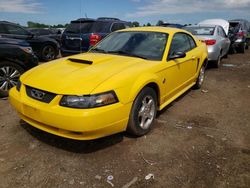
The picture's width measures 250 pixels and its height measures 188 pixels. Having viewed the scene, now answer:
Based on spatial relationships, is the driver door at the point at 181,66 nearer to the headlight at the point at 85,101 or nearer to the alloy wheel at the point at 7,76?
the headlight at the point at 85,101

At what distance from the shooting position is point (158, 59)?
155 inches

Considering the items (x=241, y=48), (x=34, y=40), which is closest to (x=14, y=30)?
(x=34, y=40)

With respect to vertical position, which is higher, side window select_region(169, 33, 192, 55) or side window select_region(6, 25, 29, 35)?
side window select_region(169, 33, 192, 55)

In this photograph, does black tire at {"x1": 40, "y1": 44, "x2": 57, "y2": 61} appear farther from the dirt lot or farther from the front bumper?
the front bumper

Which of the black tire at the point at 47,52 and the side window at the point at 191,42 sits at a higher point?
the side window at the point at 191,42

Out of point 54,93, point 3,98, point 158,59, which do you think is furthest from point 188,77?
point 3,98

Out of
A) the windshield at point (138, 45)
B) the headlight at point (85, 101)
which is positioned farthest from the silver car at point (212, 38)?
the headlight at point (85, 101)

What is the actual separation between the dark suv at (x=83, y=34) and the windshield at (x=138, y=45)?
12.4ft

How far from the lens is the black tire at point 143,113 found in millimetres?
3348

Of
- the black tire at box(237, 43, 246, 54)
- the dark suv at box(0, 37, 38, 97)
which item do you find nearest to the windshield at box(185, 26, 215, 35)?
the black tire at box(237, 43, 246, 54)

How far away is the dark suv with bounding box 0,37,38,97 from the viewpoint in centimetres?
535

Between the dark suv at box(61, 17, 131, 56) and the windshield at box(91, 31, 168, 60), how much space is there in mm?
3793

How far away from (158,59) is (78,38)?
508cm

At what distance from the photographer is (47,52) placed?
10445 mm
